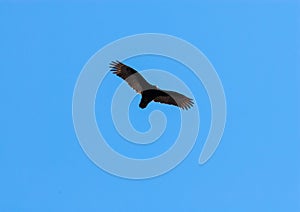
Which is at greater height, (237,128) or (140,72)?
(140,72)

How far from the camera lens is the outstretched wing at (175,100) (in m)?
1.17

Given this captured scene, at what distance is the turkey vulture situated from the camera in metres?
1.16

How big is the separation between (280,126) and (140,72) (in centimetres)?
51

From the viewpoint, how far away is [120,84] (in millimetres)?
1164

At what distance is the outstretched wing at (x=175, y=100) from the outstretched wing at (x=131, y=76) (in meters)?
0.05

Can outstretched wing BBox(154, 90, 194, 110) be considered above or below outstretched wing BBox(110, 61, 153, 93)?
below

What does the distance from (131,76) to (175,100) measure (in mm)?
170

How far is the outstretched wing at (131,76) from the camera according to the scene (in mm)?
1160

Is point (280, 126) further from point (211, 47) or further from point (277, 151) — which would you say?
point (211, 47)

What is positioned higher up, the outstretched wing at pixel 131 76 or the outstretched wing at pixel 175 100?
the outstretched wing at pixel 131 76

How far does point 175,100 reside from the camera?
3.84ft

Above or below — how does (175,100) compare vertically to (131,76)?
below

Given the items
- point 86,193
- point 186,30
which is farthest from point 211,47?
point 86,193

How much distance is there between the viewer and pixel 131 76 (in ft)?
3.80
